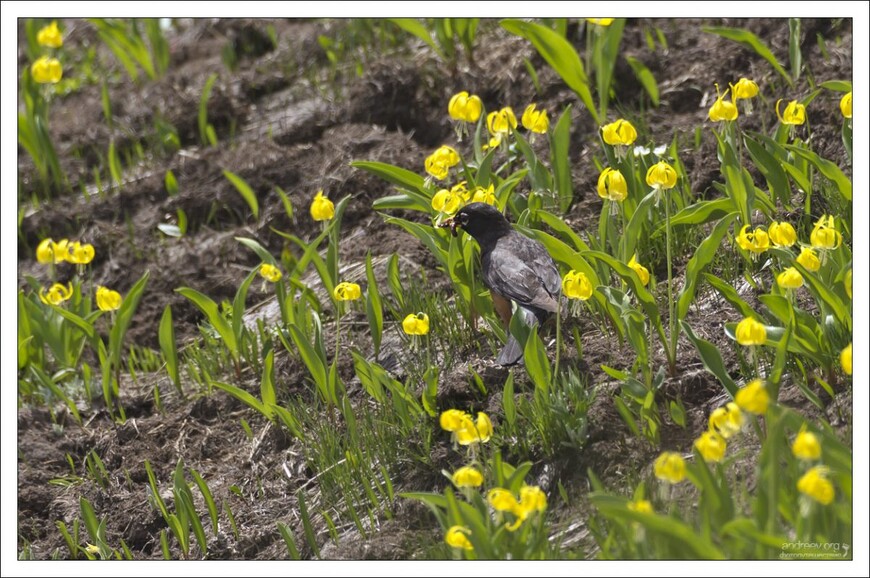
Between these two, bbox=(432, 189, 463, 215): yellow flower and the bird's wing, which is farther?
bbox=(432, 189, 463, 215): yellow flower

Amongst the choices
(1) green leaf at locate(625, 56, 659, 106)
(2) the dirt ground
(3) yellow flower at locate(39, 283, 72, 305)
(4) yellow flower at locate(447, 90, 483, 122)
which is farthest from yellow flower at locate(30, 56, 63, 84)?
(1) green leaf at locate(625, 56, 659, 106)

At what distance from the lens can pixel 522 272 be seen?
3906 mm

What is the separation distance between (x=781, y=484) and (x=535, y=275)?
4.44ft

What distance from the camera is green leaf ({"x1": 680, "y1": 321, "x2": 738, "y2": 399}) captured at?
3479 millimetres

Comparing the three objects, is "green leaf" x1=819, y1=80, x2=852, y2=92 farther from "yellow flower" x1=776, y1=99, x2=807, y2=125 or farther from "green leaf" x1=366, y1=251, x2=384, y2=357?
"green leaf" x1=366, y1=251, x2=384, y2=357

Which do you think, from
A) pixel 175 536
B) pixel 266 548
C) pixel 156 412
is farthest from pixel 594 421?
pixel 156 412

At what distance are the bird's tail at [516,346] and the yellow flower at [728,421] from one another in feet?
3.24

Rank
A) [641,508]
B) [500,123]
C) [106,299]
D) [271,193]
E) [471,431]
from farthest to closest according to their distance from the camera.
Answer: [271,193] < [106,299] < [500,123] < [471,431] < [641,508]

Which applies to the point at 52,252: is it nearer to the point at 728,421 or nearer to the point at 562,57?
the point at 562,57

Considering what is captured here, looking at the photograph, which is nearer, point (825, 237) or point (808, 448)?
point (808, 448)

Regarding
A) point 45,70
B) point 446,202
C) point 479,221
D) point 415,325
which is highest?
point 45,70

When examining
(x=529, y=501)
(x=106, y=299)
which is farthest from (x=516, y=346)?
(x=106, y=299)

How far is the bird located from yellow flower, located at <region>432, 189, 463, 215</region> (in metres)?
0.04

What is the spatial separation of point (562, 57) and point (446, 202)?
1.31 m
